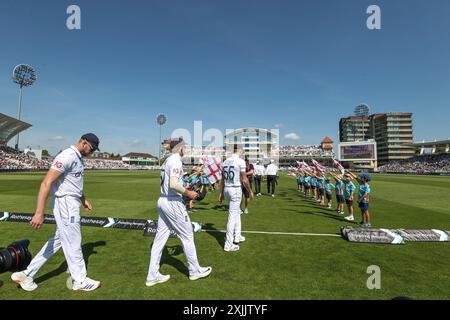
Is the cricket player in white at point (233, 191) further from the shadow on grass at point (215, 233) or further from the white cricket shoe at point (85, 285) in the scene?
the white cricket shoe at point (85, 285)

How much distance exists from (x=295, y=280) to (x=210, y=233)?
347 centimetres

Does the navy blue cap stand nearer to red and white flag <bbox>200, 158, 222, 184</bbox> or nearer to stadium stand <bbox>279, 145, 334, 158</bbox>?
red and white flag <bbox>200, 158, 222, 184</bbox>

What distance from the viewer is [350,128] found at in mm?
140750

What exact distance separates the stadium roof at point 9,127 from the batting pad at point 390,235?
80.9m

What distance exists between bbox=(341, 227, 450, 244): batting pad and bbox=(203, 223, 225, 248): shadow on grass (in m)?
3.57

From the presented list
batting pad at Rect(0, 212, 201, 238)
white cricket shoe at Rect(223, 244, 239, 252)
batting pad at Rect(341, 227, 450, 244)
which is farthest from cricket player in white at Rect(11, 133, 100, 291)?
batting pad at Rect(341, 227, 450, 244)

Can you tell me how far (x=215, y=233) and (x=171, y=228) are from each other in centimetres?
327

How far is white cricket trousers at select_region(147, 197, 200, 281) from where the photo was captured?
3.93 meters

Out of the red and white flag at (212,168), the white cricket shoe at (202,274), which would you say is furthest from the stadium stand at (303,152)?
the white cricket shoe at (202,274)

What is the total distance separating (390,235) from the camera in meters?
6.21

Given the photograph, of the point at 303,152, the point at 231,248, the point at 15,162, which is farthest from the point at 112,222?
the point at 303,152

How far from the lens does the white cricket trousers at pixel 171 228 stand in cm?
393
